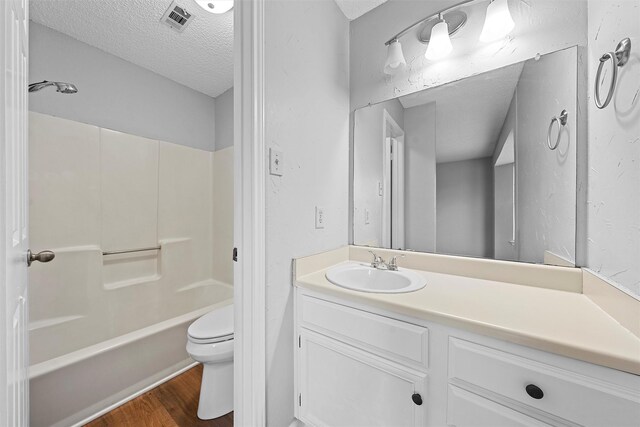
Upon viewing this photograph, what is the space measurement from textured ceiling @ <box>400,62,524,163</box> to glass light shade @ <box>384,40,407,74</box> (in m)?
0.20

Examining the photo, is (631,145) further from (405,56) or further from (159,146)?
(159,146)

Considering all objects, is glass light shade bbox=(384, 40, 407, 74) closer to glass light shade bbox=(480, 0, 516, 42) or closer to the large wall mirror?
the large wall mirror

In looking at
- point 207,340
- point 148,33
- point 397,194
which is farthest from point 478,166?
point 148,33

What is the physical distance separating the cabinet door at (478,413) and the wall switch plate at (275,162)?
97 centimetres

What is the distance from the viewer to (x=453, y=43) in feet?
4.17

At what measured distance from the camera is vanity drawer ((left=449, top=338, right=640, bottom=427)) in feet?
1.83

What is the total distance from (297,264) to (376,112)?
104 cm

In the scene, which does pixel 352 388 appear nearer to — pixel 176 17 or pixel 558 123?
pixel 558 123

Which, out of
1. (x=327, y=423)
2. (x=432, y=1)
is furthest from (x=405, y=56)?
(x=327, y=423)

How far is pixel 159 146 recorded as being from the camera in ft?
6.95

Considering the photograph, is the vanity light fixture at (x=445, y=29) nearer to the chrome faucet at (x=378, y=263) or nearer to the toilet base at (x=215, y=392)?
the chrome faucet at (x=378, y=263)

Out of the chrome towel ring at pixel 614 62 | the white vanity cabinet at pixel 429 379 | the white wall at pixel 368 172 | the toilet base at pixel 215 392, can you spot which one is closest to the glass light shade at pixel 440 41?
the white wall at pixel 368 172

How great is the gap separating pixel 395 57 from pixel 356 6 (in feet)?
1.42

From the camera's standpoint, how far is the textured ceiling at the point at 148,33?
4.98 feet
